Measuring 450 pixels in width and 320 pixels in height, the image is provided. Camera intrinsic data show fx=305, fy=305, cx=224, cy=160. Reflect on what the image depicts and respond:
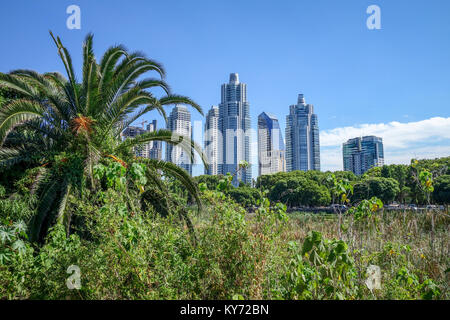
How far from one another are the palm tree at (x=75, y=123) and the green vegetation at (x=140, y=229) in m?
0.03

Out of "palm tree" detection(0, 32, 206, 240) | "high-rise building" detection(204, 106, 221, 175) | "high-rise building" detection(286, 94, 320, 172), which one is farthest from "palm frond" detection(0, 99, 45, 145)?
"high-rise building" detection(286, 94, 320, 172)

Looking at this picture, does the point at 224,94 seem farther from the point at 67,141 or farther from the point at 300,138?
the point at 67,141

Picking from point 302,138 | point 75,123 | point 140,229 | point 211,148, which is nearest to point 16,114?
point 75,123

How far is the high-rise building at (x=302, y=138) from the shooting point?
325ft

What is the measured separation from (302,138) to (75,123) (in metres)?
100

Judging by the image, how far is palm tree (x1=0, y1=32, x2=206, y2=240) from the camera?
18.5 feet

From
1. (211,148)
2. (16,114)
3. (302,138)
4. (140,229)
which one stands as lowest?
(140,229)

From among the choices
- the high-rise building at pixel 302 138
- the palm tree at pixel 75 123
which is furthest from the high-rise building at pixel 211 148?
the high-rise building at pixel 302 138

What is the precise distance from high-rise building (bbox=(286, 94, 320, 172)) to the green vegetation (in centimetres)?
9436

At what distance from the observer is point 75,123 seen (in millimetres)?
6082

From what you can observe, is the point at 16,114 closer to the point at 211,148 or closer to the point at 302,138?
the point at 211,148

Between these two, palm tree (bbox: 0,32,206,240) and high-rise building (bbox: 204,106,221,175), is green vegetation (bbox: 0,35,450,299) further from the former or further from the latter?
high-rise building (bbox: 204,106,221,175)

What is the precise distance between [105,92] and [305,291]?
5963 mm

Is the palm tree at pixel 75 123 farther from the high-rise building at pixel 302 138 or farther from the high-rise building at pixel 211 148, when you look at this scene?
the high-rise building at pixel 302 138
